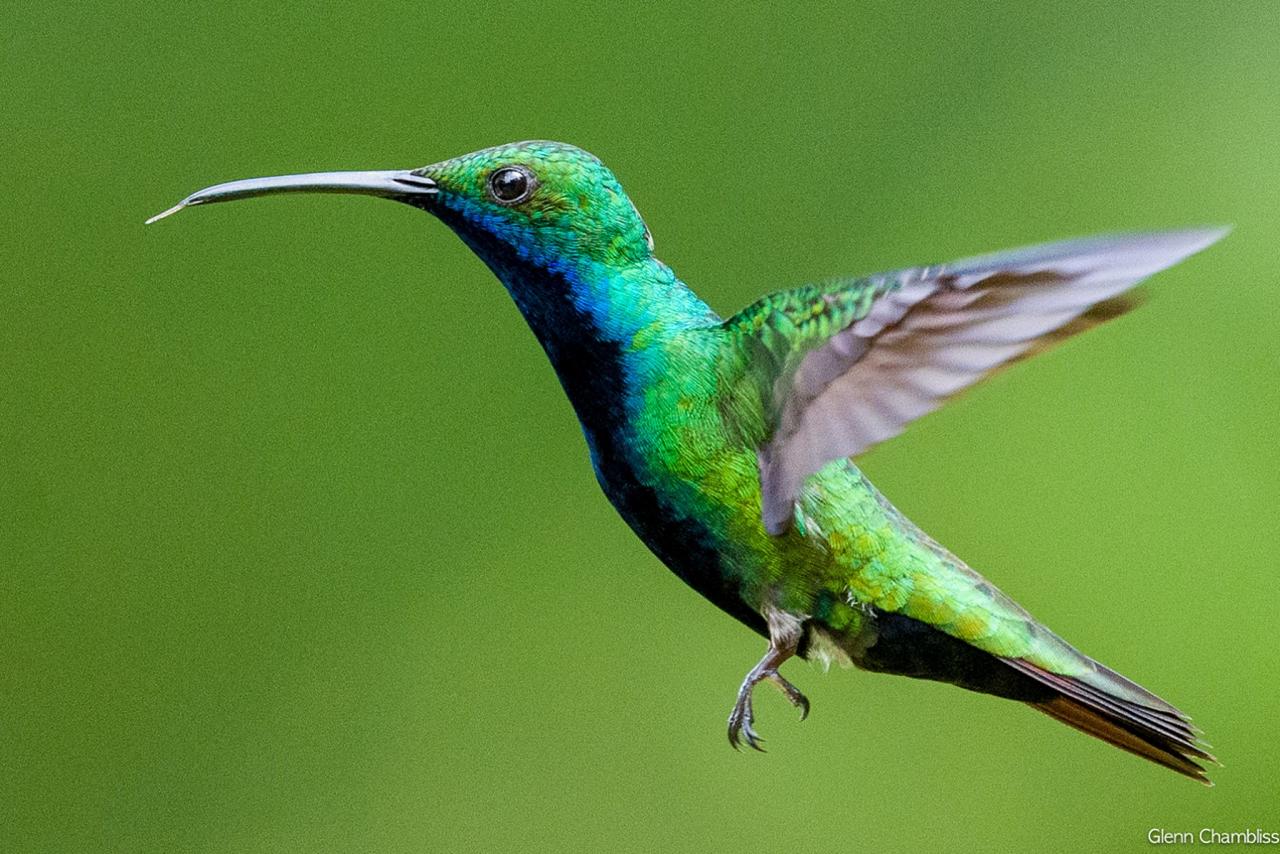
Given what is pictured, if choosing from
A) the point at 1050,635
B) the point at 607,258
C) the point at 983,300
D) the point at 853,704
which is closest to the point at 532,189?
the point at 607,258

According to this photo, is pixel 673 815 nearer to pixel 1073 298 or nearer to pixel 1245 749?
pixel 1245 749

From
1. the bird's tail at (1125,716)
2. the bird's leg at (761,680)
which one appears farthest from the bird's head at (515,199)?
the bird's tail at (1125,716)

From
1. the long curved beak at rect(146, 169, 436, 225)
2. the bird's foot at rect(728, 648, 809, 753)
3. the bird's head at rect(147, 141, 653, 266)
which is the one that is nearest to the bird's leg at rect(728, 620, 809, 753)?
the bird's foot at rect(728, 648, 809, 753)

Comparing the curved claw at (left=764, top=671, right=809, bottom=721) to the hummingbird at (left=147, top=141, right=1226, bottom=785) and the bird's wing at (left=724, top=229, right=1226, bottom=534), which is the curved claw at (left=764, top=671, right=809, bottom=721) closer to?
the hummingbird at (left=147, top=141, right=1226, bottom=785)

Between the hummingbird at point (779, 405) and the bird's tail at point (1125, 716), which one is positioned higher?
the hummingbird at point (779, 405)

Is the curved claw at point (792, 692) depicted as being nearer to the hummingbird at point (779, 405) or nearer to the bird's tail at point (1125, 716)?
the hummingbird at point (779, 405)

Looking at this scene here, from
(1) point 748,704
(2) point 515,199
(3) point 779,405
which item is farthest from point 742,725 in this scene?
(2) point 515,199

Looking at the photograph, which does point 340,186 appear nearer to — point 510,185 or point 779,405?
point 510,185
